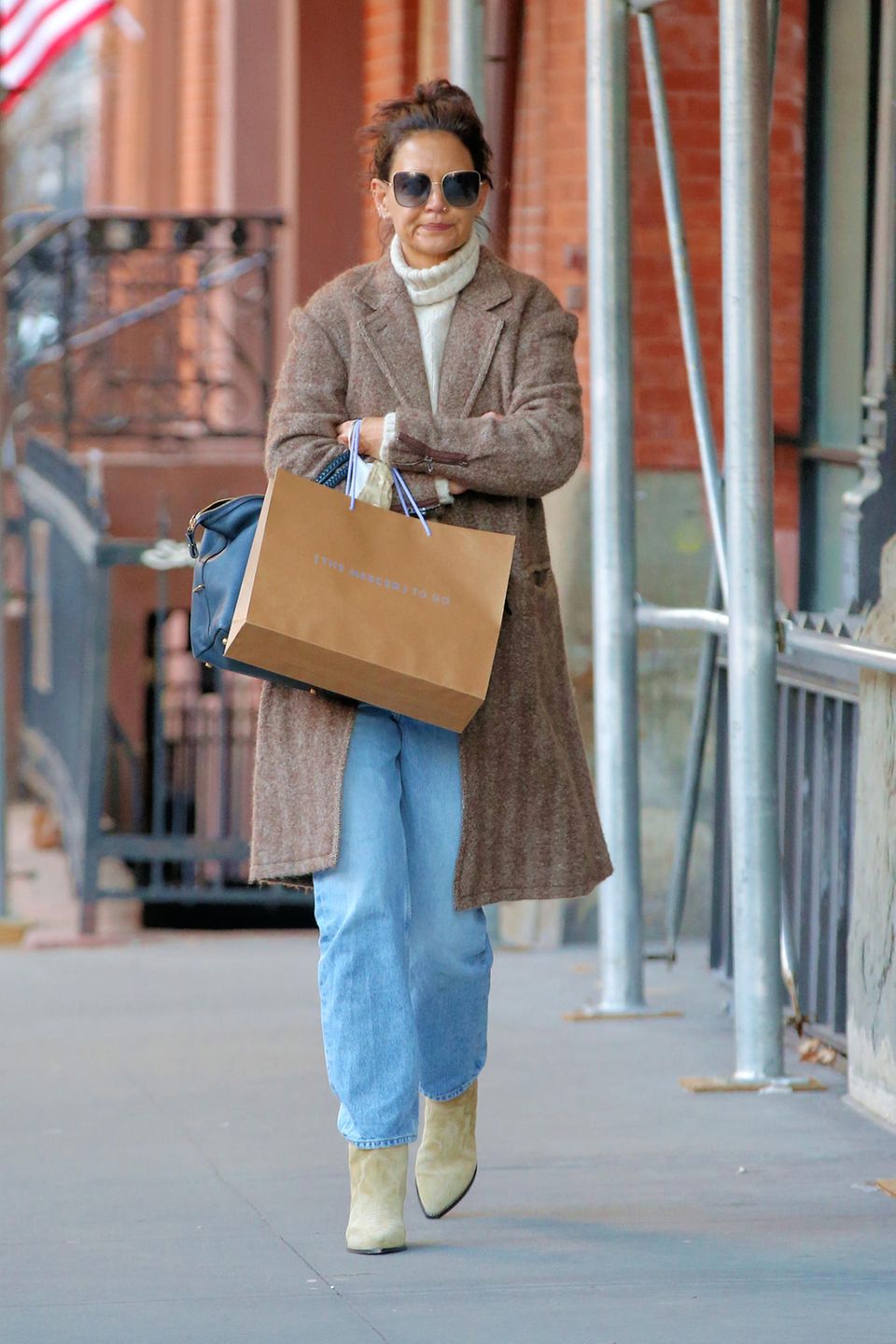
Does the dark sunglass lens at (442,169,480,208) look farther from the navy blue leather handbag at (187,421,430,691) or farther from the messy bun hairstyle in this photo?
the navy blue leather handbag at (187,421,430,691)

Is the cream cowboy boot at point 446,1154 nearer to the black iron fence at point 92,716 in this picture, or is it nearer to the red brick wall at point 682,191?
the black iron fence at point 92,716

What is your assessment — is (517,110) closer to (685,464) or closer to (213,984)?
(685,464)

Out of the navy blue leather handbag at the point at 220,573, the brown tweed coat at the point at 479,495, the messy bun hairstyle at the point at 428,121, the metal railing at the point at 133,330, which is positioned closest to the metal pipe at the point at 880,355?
the brown tweed coat at the point at 479,495

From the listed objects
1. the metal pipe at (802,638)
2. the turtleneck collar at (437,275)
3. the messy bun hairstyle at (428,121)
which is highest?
the messy bun hairstyle at (428,121)

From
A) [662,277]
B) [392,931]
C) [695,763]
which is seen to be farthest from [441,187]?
[662,277]

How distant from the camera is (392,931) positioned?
387 centimetres

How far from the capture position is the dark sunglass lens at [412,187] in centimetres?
395

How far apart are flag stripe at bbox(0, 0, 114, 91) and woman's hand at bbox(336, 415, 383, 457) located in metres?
7.90

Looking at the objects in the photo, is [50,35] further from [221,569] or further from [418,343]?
[221,569]

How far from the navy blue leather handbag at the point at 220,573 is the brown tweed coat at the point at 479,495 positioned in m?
0.15

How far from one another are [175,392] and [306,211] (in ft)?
7.99

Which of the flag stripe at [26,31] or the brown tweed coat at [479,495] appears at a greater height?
the flag stripe at [26,31]

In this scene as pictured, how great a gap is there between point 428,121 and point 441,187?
134 mm

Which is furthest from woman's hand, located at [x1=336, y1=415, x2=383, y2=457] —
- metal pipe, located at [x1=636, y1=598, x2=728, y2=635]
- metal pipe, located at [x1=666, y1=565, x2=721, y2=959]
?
metal pipe, located at [x1=666, y1=565, x2=721, y2=959]
